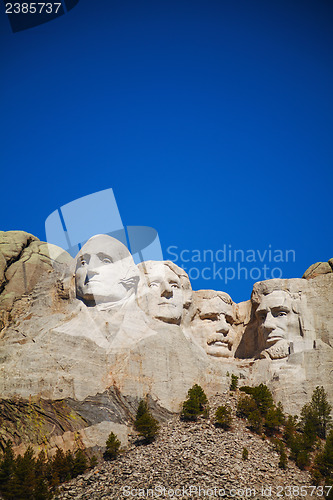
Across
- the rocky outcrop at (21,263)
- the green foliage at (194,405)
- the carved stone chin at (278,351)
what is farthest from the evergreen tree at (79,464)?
the carved stone chin at (278,351)

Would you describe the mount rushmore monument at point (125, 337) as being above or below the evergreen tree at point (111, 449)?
above

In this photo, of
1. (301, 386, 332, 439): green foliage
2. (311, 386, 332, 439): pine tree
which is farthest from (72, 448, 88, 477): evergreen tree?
(311, 386, 332, 439): pine tree

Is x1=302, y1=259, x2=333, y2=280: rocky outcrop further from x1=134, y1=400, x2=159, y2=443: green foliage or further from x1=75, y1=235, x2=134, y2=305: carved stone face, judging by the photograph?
x1=134, y1=400, x2=159, y2=443: green foliage

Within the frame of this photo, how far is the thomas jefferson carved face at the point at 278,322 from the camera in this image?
44.3 meters

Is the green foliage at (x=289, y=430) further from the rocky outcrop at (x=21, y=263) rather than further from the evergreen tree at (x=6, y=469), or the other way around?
the rocky outcrop at (x=21, y=263)

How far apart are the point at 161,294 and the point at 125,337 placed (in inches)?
209

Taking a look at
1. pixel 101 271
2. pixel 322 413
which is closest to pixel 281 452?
pixel 322 413

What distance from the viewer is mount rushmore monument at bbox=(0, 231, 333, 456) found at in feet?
121

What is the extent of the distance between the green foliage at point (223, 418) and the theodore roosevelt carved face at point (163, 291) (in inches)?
322

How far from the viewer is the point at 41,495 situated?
30.8 m

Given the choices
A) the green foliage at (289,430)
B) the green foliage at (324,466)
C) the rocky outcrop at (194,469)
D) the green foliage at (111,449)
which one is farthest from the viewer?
the green foliage at (289,430)

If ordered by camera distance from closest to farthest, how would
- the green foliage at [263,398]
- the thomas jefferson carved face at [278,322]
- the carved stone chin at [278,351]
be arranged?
the green foliage at [263,398] → the carved stone chin at [278,351] → the thomas jefferson carved face at [278,322]

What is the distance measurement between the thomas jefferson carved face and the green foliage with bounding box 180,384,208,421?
272 inches

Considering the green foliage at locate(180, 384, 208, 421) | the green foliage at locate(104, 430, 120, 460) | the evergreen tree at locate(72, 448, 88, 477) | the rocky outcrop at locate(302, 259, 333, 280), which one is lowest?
the evergreen tree at locate(72, 448, 88, 477)
